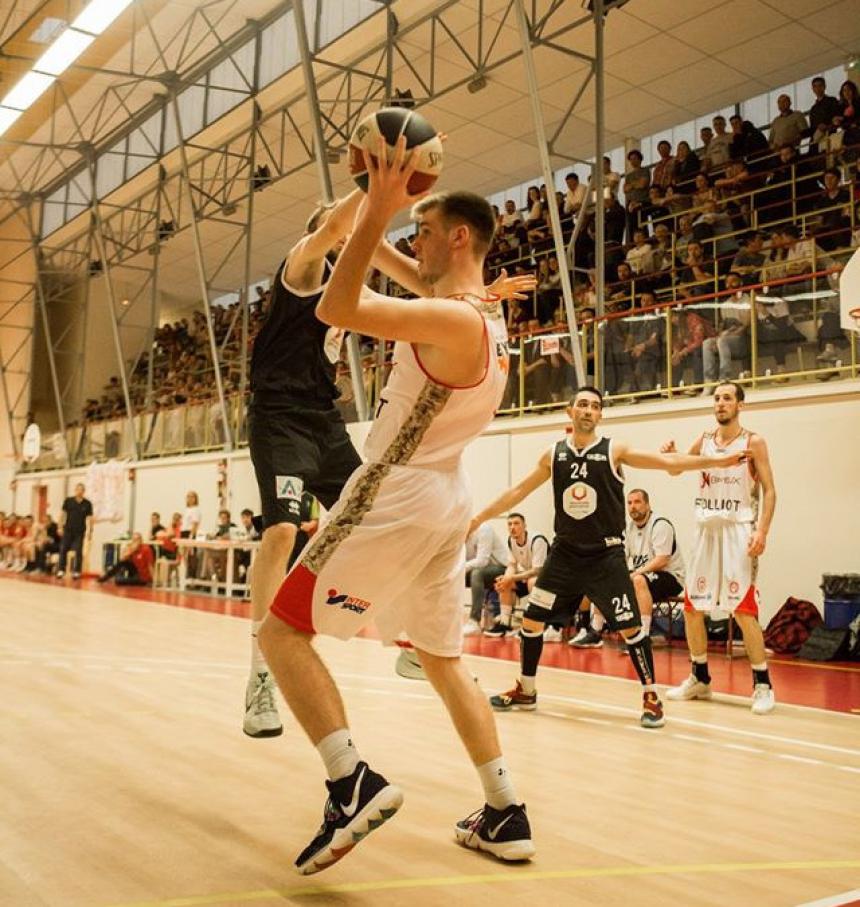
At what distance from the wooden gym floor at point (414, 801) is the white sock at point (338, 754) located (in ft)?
0.93

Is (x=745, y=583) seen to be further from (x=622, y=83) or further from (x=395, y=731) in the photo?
(x=622, y=83)

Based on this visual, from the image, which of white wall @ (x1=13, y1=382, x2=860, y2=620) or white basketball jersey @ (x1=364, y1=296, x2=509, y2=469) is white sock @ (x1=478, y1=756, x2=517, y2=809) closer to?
white basketball jersey @ (x1=364, y1=296, x2=509, y2=469)

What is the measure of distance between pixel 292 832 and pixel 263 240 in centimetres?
2166

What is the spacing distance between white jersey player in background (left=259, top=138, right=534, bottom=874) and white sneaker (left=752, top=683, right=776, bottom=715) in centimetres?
341

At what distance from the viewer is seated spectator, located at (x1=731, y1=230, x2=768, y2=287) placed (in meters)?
11.0

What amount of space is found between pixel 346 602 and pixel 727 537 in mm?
4408

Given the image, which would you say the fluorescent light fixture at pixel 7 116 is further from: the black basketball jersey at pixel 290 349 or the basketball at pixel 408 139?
the basketball at pixel 408 139

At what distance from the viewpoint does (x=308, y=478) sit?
3957 mm

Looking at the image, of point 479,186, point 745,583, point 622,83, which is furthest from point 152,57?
point 745,583

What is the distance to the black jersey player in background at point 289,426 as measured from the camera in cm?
366

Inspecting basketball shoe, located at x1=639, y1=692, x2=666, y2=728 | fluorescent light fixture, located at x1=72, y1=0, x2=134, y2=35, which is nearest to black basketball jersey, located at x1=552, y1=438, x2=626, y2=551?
basketball shoe, located at x1=639, y1=692, x2=666, y2=728

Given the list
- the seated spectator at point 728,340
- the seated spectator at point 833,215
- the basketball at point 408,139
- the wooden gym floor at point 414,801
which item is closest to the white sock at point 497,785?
the wooden gym floor at point 414,801

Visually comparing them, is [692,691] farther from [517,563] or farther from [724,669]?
[517,563]

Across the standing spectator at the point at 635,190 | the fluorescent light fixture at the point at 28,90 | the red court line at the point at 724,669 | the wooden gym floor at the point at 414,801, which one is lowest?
the red court line at the point at 724,669
